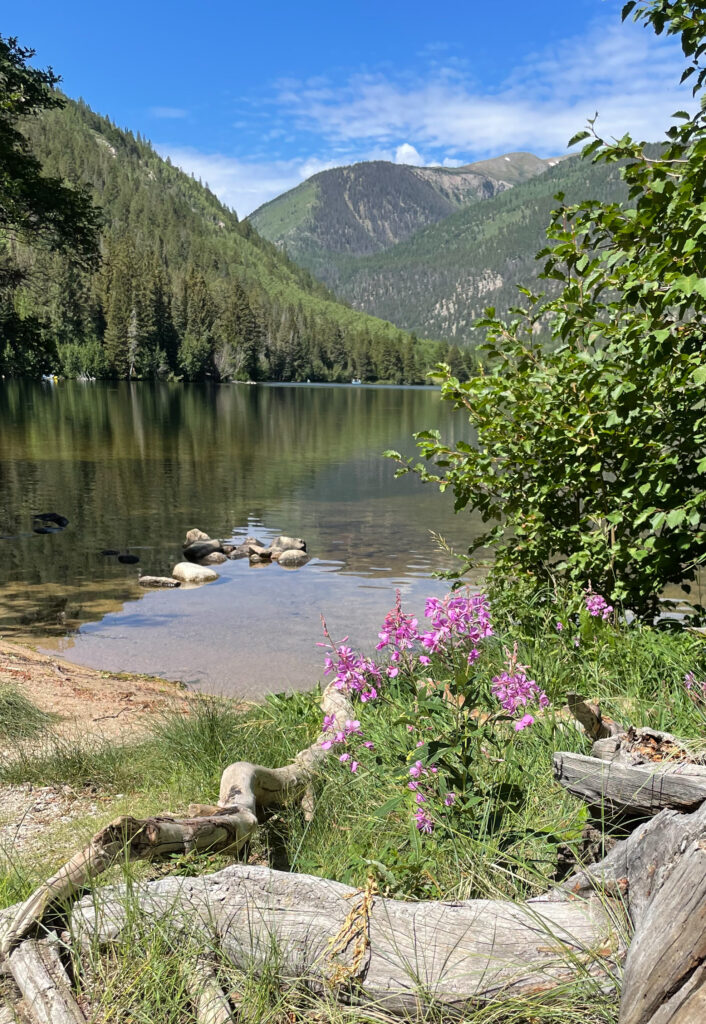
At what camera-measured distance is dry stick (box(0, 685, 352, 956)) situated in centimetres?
254

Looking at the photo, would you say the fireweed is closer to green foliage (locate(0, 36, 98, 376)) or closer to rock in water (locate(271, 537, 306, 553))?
rock in water (locate(271, 537, 306, 553))

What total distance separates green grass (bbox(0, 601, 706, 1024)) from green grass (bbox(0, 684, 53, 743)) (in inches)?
18.9

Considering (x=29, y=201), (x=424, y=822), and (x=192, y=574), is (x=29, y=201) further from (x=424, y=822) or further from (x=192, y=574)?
(x=424, y=822)

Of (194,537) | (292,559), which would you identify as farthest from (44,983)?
(194,537)

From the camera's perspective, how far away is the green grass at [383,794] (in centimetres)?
236

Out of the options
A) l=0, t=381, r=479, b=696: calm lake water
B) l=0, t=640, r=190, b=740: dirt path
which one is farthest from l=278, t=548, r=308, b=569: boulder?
l=0, t=640, r=190, b=740: dirt path

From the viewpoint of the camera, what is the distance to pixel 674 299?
4277 mm

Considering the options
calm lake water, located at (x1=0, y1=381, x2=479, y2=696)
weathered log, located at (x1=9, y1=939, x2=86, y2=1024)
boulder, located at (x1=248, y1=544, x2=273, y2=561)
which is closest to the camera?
weathered log, located at (x1=9, y1=939, x2=86, y2=1024)

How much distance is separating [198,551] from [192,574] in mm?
2226

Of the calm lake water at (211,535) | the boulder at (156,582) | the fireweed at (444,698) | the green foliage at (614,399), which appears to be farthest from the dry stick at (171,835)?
the boulder at (156,582)

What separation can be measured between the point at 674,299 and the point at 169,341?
470ft

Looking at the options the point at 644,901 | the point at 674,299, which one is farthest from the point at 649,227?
the point at 644,901

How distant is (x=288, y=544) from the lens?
67.1ft

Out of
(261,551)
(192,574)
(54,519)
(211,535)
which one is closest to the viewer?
(192,574)
